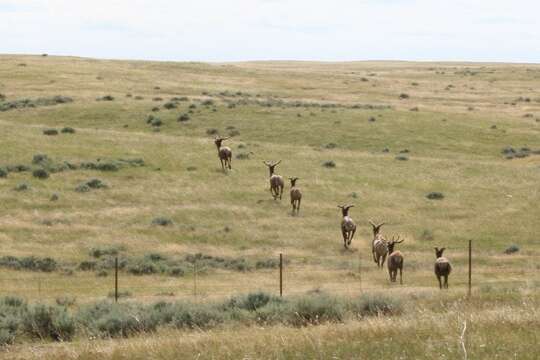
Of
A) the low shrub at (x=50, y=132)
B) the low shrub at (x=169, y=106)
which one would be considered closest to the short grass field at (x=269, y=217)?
the low shrub at (x=50, y=132)

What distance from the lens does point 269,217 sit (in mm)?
36312

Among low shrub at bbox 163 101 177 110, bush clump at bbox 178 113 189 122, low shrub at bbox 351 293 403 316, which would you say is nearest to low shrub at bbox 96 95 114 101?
low shrub at bbox 163 101 177 110

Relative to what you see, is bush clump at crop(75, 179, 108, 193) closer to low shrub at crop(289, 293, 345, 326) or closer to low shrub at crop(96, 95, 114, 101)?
low shrub at crop(289, 293, 345, 326)

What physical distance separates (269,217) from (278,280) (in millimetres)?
8572

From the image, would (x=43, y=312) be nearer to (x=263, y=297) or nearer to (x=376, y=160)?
(x=263, y=297)

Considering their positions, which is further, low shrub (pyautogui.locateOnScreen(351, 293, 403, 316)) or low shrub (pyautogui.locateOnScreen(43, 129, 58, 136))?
low shrub (pyautogui.locateOnScreen(43, 129, 58, 136))

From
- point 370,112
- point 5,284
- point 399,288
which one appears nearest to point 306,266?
point 399,288

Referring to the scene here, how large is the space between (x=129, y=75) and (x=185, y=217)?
67477mm

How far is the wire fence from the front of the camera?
2492cm

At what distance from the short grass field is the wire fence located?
0.37 feet

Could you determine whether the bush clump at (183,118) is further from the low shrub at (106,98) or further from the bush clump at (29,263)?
the bush clump at (29,263)

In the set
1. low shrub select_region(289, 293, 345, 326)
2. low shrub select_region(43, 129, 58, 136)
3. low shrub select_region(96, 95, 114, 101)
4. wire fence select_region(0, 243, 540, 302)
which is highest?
low shrub select_region(96, 95, 114, 101)

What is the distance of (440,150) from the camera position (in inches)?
2267

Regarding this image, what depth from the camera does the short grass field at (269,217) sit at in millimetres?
12984
